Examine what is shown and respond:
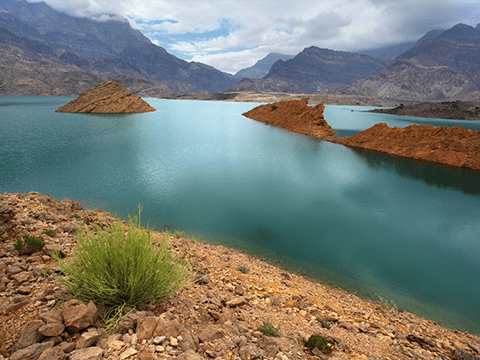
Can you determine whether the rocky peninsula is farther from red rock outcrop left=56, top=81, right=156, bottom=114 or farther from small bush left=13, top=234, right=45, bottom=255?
red rock outcrop left=56, top=81, right=156, bottom=114

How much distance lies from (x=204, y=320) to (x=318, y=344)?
74.6 inches

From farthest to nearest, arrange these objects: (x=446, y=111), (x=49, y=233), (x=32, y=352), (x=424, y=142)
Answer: (x=446, y=111)
(x=424, y=142)
(x=49, y=233)
(x=32, y=352)

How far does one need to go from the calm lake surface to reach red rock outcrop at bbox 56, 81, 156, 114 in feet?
114

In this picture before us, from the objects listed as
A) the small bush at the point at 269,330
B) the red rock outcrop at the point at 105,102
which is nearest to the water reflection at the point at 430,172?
the small bush at the point at 269,330

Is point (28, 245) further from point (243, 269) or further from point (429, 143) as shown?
point (429, 143)

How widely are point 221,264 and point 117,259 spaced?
391 cm

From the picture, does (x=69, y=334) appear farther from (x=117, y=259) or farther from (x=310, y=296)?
(x=310, y=296)

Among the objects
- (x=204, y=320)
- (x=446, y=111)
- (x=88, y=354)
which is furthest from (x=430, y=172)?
(x=446, y=111)

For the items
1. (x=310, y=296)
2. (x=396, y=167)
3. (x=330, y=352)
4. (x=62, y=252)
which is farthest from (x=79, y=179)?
(x=396, y=167)

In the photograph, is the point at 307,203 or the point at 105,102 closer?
the point at 307,203

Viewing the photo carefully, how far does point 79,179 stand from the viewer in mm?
16688

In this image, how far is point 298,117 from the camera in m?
50.2

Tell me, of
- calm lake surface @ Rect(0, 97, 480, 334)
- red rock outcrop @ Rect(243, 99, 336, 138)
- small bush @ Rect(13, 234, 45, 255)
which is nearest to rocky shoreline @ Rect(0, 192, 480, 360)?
small bush @ Rect(13, 234, 45, 255)

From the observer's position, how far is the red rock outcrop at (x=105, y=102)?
5953cm
